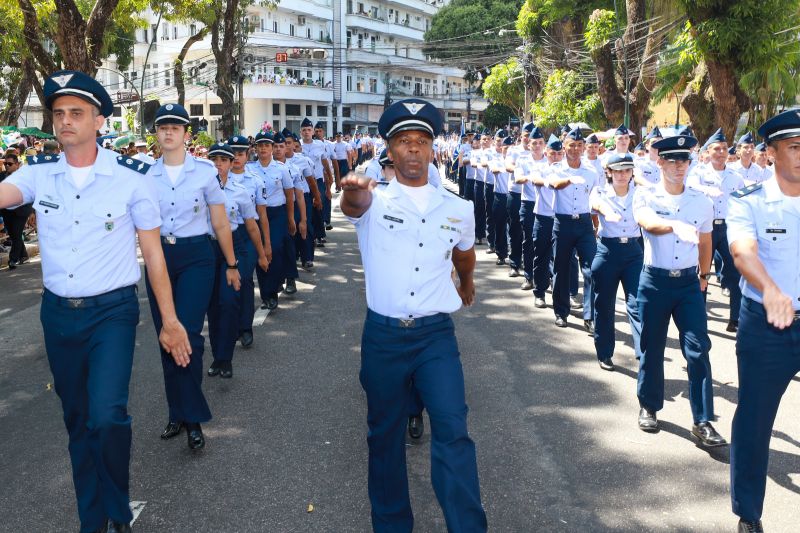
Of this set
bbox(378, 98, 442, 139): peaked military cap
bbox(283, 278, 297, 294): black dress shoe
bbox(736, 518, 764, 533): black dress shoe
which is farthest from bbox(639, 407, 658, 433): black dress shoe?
bbox(283, 278, 297, 294): black dress shoe

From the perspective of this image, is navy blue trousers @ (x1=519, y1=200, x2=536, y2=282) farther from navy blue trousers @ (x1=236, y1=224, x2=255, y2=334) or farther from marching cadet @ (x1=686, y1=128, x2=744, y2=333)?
navy blue trousers @ (x1=236, y1=224, x2=255, y2=334)

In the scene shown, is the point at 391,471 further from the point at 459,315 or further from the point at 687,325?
the point at 459,315

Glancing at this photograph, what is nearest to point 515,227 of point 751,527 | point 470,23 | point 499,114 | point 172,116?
point 172,116

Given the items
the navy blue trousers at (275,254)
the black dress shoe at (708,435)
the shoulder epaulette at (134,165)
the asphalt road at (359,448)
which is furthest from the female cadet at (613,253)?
the shoulder epaulette at (134,165)

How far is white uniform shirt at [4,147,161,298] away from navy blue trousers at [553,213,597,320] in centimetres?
568

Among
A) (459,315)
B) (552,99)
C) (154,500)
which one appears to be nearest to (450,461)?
(154,500)

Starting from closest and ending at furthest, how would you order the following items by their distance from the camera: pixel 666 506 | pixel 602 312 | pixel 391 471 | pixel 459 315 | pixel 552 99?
1. pixel 391 471
2. pixel 666 506
3. pixel 602 312
4. pixel 459 315
5. pixel 552 99

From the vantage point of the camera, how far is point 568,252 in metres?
8.78

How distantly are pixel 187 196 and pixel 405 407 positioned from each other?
2.63 m

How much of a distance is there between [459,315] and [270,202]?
271 cm

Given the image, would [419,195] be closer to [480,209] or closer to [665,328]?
[665,328]

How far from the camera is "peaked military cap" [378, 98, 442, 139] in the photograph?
370 cm

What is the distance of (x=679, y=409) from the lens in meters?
6.09

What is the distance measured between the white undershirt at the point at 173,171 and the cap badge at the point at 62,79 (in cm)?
173
